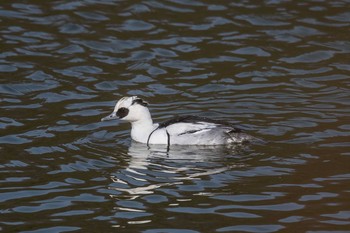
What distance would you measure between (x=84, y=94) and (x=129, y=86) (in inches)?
32.5

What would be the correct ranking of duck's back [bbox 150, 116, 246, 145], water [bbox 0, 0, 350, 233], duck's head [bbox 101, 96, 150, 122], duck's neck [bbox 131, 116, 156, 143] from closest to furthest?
water [bbox 0, 0, 350, 233] < duck's back [bbox 150, 116, 246, 145] < duck's neck [bbox 131, 116, 156, 143] < duck's head [bbox 101, 96, 150, 122]

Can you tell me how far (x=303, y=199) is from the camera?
408 inches

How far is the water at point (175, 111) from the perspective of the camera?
33.2 feet

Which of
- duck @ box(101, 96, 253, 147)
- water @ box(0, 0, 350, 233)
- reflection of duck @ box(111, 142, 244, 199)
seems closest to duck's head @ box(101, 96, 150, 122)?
duck @ box(101, 96, 253, 147)

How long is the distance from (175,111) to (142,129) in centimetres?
107

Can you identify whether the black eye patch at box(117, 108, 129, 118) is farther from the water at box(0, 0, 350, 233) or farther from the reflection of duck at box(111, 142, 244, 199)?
the reflection of duck at box(111, 142, 244, 199)

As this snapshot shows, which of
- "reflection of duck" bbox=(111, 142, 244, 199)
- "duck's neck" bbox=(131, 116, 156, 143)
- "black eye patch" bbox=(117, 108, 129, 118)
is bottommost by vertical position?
"reflection of duck" bbox=(111, 142, 244, 199)

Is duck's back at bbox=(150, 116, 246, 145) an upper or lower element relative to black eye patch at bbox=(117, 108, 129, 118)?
lower

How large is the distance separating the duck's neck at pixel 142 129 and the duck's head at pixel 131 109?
0.22ft

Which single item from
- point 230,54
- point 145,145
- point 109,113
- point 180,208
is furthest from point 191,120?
point 230,54

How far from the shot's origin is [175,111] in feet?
46.1

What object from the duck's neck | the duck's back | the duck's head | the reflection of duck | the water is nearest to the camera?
the water

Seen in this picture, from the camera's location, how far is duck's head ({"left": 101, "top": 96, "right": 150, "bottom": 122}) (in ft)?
43.3

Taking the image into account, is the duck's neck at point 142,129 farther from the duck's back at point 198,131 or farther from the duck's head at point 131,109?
the duck's back at point 198,131
